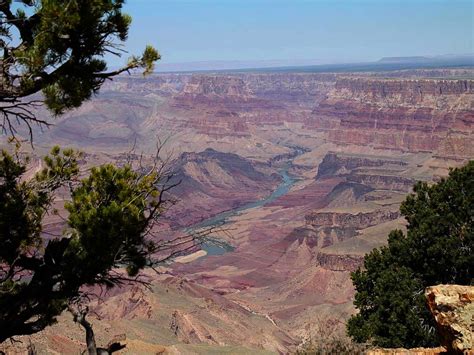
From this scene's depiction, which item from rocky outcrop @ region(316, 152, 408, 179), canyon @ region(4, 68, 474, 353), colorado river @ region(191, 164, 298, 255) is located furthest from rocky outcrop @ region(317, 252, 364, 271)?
rocky outcrop @ region(316, 152, 408, 179)

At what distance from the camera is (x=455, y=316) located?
9398mm

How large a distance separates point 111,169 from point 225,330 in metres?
43.7

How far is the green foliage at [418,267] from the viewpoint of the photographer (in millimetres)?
21953

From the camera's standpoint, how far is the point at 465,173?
25266 millimetres

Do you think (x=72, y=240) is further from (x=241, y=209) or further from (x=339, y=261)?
(x=241, y=209)

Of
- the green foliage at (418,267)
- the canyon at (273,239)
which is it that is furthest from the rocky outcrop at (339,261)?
the green foliage at (418,267)

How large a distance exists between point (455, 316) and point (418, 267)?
1554cm

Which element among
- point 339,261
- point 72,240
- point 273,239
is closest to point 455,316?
point 72,240

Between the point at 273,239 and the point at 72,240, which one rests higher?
the point at 72,240

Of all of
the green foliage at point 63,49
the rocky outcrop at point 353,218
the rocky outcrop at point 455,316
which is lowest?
the rocky outcrop at point 353,218

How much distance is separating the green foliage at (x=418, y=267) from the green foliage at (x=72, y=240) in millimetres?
13848

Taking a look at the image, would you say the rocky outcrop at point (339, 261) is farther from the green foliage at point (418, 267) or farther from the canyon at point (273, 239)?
the green foliage at point (418, 267)

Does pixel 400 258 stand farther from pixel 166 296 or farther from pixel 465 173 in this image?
pixel 166 296

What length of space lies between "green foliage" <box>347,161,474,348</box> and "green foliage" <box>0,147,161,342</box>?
13.8 meters
